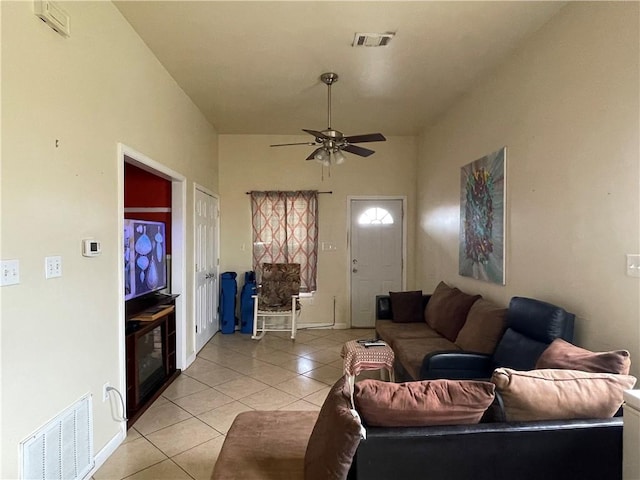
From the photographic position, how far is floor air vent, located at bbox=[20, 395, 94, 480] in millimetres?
1661

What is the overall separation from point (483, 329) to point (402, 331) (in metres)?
0.99

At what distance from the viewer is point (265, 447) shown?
1.60m

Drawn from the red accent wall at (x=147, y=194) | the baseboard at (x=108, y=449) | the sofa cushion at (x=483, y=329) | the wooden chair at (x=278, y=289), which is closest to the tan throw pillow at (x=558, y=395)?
the sofa cushion at (x=483, y=329)

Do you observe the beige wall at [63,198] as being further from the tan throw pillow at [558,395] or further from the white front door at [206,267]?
the tan throw pillow at [558,395]

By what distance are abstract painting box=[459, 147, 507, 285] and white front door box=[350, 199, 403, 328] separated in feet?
5.53

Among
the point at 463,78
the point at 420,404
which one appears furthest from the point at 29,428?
the point at 463,78

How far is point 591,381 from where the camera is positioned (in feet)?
4.89

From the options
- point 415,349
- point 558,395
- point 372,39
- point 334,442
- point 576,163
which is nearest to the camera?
point 334,442

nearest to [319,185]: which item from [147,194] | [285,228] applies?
[285,228]

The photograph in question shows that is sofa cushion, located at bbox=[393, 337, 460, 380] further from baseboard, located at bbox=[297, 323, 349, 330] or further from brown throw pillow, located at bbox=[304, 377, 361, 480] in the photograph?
baseboard, located at bbox=[297, 323, 349, 330]

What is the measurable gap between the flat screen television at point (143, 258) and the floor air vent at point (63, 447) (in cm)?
97

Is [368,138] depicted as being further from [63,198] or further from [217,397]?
[217,397]

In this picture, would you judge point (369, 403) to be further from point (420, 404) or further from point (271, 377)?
point (271, 377)

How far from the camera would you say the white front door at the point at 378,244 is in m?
5.62
